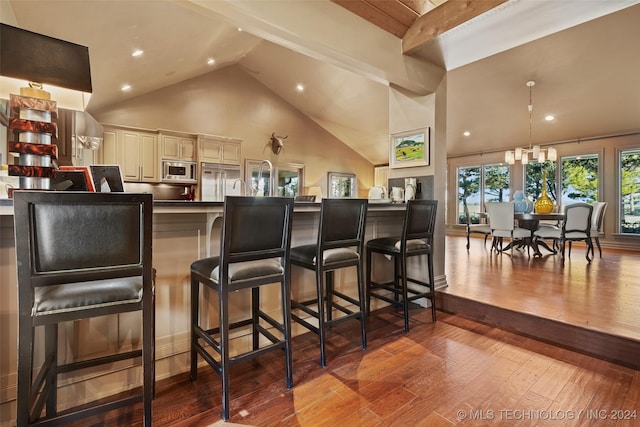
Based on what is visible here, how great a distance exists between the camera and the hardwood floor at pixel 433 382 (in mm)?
1450

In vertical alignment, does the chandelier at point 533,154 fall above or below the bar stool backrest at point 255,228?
above

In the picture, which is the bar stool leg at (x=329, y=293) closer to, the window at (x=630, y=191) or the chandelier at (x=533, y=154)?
the chandelier at (x=533, y=154)

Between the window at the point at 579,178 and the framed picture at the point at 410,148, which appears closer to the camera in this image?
the framed picture at the point at 410,148

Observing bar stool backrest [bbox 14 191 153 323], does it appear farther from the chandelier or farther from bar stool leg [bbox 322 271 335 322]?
the chandelier

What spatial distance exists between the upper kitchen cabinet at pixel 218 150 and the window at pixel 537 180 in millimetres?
6855

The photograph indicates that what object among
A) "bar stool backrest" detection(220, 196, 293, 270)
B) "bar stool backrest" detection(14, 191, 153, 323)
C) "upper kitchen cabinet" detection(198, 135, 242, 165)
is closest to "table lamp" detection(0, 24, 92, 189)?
"bar stool backrest" detection(14, 191, 153, 323)

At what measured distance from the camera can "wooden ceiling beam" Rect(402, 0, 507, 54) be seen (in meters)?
2.30

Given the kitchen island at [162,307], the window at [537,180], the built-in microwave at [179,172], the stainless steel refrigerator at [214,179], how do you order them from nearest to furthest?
the kitchen island at [162,307] < the built-in microwave at [179,172] < the stainless steel refrigerator at [214,179] < the window at [537,180]

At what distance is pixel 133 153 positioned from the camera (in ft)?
17.8

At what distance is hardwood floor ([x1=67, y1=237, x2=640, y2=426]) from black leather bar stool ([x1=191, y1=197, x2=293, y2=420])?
0.61 feet

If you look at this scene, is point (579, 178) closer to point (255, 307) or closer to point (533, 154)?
point (533, 154)

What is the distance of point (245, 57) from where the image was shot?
250 inches

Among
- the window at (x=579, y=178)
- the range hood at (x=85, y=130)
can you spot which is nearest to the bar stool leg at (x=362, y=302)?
the range hood at (x=85, y=130)

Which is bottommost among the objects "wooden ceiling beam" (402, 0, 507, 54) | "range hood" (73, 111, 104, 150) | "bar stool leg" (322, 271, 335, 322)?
"bar stool leg" (322, 271, 335, 322)
